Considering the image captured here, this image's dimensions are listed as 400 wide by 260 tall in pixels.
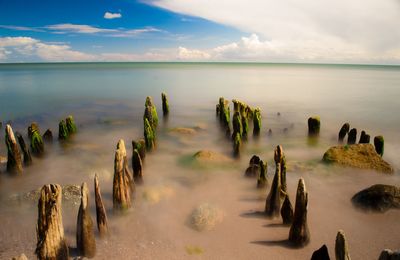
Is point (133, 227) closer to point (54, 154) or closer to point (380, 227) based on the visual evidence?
point (380, 227)

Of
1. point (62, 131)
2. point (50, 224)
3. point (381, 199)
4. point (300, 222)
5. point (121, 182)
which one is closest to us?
point (50, 224)

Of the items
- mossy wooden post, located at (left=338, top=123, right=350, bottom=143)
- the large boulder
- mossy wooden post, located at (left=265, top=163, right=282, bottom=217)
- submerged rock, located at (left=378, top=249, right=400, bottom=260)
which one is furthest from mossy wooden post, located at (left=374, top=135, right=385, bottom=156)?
submerged rock, located at (left=378, top=249, right=400, bottom=260)

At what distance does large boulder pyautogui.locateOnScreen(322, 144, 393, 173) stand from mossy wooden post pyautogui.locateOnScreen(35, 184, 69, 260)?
10.4m

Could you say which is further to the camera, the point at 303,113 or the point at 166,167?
the point at 303,113

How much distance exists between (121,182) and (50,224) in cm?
266

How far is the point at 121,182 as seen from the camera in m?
7.72

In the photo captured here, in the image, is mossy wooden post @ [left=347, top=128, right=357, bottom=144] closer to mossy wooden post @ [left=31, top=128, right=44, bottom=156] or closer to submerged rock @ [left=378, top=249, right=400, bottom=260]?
submerged rock @ [left=378, top=249, right=400, bottom=260]

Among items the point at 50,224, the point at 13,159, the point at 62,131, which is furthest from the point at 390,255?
the point at 62,131

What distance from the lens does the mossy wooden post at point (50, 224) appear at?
504 cm

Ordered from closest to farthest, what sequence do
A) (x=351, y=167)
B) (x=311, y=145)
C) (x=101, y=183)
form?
(x=101, y=183), (x=351, y=167), (x=311, y=145)

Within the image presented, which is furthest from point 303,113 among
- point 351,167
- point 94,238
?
point 94,238

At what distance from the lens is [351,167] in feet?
37.3

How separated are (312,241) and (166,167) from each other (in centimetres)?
657

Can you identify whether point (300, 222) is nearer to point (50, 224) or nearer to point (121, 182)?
point (121, 182)
